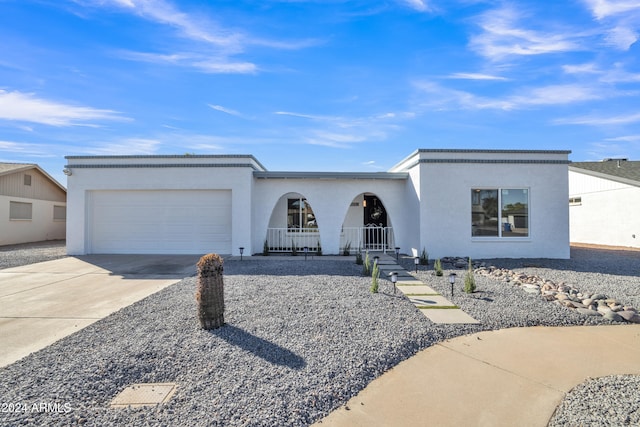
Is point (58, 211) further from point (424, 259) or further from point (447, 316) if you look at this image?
point (447, 316)

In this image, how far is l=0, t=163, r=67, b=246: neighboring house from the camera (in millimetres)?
15349

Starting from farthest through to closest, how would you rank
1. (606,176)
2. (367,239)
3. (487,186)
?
(606,176), (367,239), (487,186)

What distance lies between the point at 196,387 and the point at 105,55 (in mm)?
9607

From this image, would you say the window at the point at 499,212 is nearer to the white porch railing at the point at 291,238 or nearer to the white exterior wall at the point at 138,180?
the white porch railing at the point at 291,238

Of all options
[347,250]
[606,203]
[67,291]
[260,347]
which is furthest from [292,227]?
[606,203]

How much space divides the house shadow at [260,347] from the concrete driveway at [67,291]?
2.12 meters

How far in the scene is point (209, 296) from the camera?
391cm

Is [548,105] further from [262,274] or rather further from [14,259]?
[14,259]

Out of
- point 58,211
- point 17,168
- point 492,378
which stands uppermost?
point 17,168

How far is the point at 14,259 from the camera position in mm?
10023

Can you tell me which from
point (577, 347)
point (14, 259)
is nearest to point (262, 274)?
point (577, 347)

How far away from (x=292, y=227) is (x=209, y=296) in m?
8.41

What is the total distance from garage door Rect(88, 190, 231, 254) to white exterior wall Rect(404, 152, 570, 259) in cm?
738

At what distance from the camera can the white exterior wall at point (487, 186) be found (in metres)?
9.64
